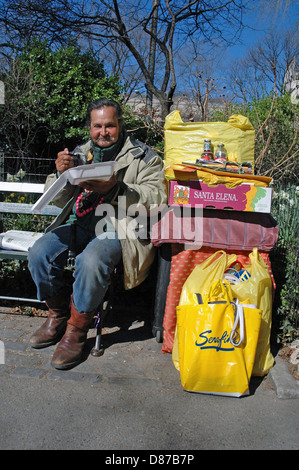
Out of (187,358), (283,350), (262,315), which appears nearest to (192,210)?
(262,315)

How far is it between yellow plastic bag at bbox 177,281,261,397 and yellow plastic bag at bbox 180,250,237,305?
91mm

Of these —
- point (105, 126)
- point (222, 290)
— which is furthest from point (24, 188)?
point (222, 290)

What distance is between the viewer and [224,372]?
2160mm

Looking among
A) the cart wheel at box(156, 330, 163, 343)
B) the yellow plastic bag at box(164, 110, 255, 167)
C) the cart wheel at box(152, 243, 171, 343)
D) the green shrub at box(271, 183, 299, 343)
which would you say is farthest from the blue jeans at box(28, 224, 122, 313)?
the green shrub at box(271, 183, 299, 343)

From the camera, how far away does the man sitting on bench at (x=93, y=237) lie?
2.44 m

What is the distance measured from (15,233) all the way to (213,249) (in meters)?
1.76

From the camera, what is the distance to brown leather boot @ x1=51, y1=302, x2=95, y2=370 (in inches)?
96.3

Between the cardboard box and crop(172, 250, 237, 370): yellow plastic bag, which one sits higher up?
the cardboard box

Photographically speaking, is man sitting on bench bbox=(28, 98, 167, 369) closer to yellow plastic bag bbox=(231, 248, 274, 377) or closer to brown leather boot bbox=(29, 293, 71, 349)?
brown leather boot bbox=(29, 293, 71, 349)

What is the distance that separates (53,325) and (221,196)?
1474 mm

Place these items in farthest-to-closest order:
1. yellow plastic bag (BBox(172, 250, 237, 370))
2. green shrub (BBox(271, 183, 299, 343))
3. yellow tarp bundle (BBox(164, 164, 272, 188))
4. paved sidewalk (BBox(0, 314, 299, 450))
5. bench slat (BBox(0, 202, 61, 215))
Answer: bench slat (BBox(0, 202, 61, 215)), green shrub (BBox(271, 183, 299, 343)), yellow tarp bundle (BBox(164, 164, 272, 188)), yellow plastic bag (BBox(172, 250, 237, 370)), paved sidewalk (BBox(0, 314, 299, 450))

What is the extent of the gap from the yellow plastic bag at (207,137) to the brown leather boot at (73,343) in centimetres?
139

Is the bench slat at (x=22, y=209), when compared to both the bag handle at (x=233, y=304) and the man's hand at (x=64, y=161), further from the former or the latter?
the bag handle at (x=233, y=304)
